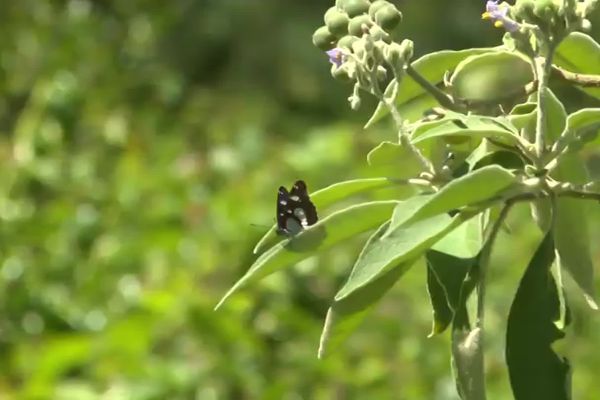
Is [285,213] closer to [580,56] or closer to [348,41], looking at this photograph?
[348,41]

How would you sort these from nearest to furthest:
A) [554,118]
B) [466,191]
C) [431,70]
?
[466,191]
[554,118]
[431,70]

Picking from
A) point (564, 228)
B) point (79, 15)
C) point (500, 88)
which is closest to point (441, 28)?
point (500, 88)

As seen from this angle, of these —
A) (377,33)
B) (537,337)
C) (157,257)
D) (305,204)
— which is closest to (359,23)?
(377,33)

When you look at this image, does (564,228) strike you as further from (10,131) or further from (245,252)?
(10,131)

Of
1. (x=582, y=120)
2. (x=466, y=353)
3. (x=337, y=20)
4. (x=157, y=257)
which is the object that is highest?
(x=337, y=20)

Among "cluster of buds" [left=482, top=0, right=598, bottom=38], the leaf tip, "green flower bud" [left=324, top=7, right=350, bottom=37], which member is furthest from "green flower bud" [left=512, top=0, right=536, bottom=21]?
the leaf tip

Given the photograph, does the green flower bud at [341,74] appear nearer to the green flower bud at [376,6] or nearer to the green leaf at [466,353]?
the green flower bud at [376,6]

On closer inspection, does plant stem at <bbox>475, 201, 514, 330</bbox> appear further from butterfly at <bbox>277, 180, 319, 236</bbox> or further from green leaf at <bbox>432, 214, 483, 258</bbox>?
butterfly at <bbox>277, 180, 319, 236</bbox>
